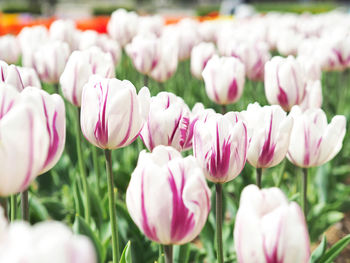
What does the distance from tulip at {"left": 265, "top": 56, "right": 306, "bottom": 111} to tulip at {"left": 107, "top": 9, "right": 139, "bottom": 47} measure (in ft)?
5.74

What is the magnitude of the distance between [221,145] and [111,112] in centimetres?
27

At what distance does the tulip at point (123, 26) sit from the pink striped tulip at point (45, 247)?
118 inches

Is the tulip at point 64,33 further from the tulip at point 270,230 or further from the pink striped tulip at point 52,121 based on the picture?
the tulip at point 270,230

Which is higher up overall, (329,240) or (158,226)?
(158,226)

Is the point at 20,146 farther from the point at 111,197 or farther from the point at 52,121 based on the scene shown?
the point at 111,197

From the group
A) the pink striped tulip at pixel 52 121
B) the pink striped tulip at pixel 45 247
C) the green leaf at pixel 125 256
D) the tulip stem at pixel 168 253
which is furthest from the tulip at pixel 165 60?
the pink striped tulip at pixel 45 247

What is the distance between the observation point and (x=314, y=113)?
1.55 metres

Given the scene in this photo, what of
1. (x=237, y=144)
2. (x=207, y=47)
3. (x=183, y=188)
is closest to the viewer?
(x=183, y=188)

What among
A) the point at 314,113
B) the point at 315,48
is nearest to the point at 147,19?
the point at 315,48

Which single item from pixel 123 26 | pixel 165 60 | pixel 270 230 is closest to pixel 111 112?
pixel 270 230

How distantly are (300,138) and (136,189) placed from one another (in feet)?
2.39

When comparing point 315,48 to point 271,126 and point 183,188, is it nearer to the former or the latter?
point 271,126

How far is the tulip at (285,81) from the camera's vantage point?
1.91m

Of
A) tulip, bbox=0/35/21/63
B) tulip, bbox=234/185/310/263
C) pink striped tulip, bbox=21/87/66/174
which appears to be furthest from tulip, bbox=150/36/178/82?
tulip, bbox=234/185/310/263
